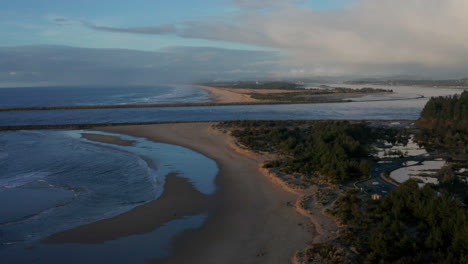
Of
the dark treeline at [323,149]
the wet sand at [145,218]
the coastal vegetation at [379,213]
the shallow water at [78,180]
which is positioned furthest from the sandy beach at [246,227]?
the dark treeline at [323,149]

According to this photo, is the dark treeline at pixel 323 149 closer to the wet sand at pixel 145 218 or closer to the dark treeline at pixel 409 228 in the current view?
the dark treeline at pixel 409 228

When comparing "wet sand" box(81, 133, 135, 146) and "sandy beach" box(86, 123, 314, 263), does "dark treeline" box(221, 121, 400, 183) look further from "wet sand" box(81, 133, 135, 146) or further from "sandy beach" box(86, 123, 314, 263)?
"wet sand" box(81, 133, 135, 146)

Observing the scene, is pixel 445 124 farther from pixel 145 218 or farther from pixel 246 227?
pixel 145 218

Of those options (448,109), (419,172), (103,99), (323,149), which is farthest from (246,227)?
(103,99)

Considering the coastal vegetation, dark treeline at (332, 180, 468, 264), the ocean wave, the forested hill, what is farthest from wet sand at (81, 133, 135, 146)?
the forested hill

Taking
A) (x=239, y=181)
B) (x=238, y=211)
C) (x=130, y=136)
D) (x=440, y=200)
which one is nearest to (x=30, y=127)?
(x=130, y=136)

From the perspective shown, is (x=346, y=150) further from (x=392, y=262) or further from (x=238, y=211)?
(x=392, y=262)
